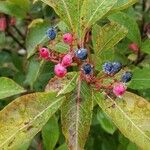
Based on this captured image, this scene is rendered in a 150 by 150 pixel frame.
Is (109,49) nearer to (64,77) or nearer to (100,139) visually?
(64,77)

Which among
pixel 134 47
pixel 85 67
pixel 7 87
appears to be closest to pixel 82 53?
pixel 85 67

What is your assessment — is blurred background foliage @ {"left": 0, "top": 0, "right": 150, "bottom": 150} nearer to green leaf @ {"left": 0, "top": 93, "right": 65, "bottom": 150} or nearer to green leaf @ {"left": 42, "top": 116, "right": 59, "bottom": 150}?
green leaf @ {"left": 42, "top": 116, "right": 59, "bottom": 150}

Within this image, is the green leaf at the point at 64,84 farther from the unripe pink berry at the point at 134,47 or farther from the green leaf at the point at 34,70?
the unripe pink berry at the point at 134,47

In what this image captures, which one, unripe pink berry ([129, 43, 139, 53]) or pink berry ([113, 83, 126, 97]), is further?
unripe pink berry ([129, 43, 139, 53])

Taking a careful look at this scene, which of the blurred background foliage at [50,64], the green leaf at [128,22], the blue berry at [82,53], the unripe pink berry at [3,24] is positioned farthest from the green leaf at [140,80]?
the unripe pink berry at [3,24]

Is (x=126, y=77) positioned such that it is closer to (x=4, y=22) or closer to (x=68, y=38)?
(x=68, y=38)

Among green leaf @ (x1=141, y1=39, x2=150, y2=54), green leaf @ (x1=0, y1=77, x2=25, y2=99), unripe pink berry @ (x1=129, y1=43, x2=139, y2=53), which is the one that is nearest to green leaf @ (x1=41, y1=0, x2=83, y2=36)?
→ green leaf @ (x1=0, y1=77, x2=25, y2=99)

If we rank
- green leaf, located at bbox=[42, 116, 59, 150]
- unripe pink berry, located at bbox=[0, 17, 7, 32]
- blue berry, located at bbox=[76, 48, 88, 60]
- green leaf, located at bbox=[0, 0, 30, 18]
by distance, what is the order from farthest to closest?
unripe pink berry, located at bbox=[0, 17, 7, 32]
green leaf, located at bbox=[0, 0, 30, 18]
green leaf, located at bbox=[42, 116, 59, 150]
blue berry, located at bbox=[76, 48, 88, 60]
